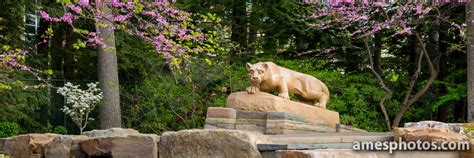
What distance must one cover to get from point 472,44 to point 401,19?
2.18 metres

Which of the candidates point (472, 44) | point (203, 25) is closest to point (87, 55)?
point (203, 25)

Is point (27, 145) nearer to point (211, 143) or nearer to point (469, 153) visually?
point (211, 143)

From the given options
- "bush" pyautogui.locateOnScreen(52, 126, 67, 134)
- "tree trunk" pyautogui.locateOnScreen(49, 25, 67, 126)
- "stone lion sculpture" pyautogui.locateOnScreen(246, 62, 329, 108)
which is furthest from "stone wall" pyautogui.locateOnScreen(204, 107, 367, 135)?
"tree trunk" pyautogui.locateOnScreen(49, 25, 67, 126)

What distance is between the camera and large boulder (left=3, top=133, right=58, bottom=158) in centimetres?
796

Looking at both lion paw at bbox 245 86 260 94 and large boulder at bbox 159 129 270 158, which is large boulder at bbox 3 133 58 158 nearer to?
large boulder at bbox 159 129 270 158

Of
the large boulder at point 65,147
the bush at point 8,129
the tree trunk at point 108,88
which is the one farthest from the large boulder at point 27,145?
the bush at point 8,129

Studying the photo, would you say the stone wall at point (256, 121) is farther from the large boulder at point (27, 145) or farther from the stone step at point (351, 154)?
the stone step at point (351, 154)

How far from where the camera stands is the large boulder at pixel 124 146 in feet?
22.8

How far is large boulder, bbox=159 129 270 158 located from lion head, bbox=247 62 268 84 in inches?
112

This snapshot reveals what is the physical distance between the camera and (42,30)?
17172 mm

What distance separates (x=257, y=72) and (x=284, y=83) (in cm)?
53

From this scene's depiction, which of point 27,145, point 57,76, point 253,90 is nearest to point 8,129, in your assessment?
point 57,76

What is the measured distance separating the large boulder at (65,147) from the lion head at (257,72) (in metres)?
2.92

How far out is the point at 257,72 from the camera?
385 inches
